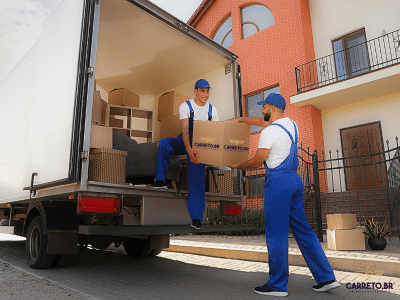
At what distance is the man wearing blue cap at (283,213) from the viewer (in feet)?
10.6

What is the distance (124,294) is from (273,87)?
11443 mm

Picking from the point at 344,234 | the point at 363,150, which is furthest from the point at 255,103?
the point at 344,234

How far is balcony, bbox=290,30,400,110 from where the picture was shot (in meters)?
10.4

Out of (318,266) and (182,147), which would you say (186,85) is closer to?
(182,147)

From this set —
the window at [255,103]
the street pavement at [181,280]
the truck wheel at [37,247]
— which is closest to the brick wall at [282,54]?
the window at [255,103]

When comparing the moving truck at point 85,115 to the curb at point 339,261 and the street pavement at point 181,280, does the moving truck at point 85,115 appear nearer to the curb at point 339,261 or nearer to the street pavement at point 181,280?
the street pavement at point 181,280

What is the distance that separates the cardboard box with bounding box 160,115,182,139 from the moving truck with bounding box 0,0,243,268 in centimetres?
18

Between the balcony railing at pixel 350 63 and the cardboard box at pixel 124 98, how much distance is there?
24.0 ft

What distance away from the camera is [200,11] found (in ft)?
53.6

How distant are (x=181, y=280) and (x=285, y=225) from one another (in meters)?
1.70

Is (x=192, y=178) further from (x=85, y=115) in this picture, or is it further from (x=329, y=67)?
(x=329, y=67)

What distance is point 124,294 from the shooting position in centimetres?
346

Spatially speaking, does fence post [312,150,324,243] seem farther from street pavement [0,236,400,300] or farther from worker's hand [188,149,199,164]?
worker's hand [188,149,199,164]

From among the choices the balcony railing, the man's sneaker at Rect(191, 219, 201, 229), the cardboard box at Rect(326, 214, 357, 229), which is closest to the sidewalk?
the cardboard box at Rect(326, 214, 357, 229)
